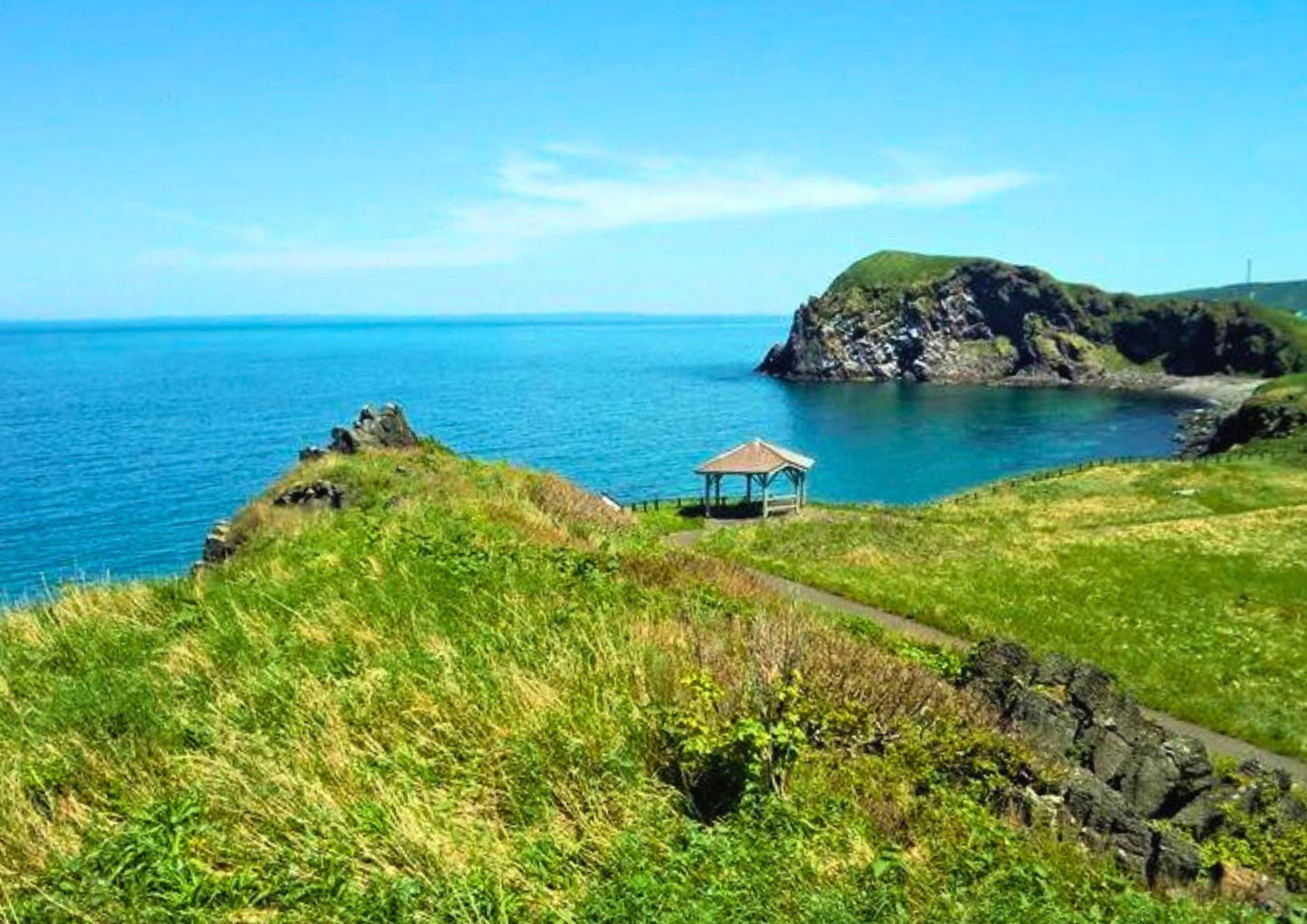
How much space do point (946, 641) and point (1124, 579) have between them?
46.8ft

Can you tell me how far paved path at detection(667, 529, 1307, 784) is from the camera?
59.5 feet

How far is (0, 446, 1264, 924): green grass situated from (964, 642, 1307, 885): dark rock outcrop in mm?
827

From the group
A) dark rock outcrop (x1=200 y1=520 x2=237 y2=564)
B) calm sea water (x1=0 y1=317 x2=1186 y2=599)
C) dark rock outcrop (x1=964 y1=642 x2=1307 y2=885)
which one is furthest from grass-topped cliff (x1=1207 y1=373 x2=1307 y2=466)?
dark rock outcrop (x1=200 y1=520 x2=237 y2=564)

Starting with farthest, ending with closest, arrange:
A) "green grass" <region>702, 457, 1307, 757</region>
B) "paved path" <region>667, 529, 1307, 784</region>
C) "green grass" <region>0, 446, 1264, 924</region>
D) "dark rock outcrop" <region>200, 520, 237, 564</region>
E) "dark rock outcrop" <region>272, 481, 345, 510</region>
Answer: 1. "dark rock outcrop" <region>272, 481, 345, 510</region>
2. "dark rock outcrop" <region>200, 520, 237, 564</region>
3. "green grass" <region>702, 457, 1307, 757</region>
4. "paved path" <region>667, 529, 1307, 784</region>
5. "green grass" <region>0, 446, 1264, 924</region>

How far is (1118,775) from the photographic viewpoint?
1098cm

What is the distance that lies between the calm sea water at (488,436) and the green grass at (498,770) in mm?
37309

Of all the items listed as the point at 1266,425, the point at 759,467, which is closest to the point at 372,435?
the point at 759,467

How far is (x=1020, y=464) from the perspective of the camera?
341ft

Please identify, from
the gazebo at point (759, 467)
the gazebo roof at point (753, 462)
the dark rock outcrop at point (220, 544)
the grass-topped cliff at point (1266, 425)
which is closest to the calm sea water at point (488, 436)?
the grass-topped cliff at point (1266, 425)

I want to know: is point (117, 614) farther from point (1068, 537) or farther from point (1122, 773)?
point (1068, 537)

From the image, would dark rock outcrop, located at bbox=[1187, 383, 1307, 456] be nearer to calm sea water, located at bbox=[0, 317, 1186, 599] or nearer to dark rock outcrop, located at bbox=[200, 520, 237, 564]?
calm sea water, located at bbox=[0, 317, 1186, 599]

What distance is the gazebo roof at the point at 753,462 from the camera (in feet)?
179

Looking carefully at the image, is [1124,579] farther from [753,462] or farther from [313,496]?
[313,496]

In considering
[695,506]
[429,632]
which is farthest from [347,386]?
[429,632]
